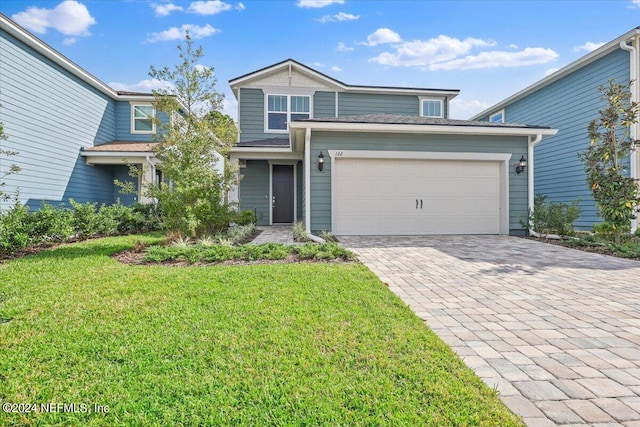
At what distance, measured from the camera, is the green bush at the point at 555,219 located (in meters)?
8.18

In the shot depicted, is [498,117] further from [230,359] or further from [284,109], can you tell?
[230,359]

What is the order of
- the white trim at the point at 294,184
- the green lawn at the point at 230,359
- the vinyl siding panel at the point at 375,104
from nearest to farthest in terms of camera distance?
the green lawn at the point at 230,359 < the white trim at the point at 294,184 < the vinyl siding panel at the point at 375,104

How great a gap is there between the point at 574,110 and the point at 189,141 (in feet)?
40.5

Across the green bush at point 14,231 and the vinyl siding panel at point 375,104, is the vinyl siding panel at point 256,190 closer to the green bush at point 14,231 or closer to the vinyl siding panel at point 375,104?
the vinyl siding panel at point 375,104

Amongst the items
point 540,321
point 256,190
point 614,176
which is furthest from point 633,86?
point 256,190

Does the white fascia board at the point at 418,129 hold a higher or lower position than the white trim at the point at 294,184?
higher

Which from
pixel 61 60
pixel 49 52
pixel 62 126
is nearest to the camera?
pixel 49 52

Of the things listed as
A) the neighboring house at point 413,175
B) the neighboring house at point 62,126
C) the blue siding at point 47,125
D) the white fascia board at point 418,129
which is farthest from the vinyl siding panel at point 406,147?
the blue siding at point 47,125

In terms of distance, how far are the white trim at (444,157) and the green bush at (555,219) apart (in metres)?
0.69

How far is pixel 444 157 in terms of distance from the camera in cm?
892

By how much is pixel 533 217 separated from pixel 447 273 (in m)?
5.72

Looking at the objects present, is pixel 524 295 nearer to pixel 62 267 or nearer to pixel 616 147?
pixel 616 147

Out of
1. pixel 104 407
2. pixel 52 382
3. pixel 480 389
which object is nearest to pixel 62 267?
pixel 52 382

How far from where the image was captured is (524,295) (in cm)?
379
